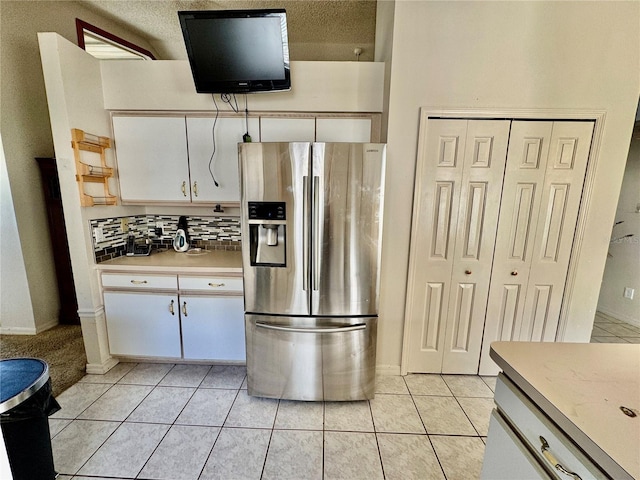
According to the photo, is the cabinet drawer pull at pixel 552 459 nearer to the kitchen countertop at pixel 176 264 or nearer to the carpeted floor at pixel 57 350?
the kitchen countertop at pixel 176 264

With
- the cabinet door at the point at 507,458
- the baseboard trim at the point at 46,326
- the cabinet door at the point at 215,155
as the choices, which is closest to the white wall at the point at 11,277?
the baseboard trim at the point at 46,326

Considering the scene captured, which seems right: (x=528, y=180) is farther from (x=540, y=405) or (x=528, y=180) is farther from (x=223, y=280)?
(x=223, y=280)

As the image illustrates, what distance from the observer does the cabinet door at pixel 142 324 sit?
2.20 metres

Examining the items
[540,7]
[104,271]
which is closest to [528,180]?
[540,7]

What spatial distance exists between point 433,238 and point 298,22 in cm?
297

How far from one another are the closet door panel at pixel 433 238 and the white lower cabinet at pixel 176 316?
1.42 meters

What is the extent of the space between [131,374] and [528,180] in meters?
3.49

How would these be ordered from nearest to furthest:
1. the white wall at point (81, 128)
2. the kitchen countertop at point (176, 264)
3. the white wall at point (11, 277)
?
the white wall at point (81, 128)
the kitchen countertop at point (176, 264)
the white wall at point (11, 277)

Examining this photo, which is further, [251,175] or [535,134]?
[535,134]

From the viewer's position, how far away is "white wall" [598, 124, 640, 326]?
3185 mm

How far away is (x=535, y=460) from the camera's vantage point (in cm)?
81

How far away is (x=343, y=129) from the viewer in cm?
232

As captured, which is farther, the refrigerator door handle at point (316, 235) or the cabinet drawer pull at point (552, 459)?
the refrigerator door handle at point (316, 235)

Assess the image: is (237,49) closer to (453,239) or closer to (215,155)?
(215,155)
